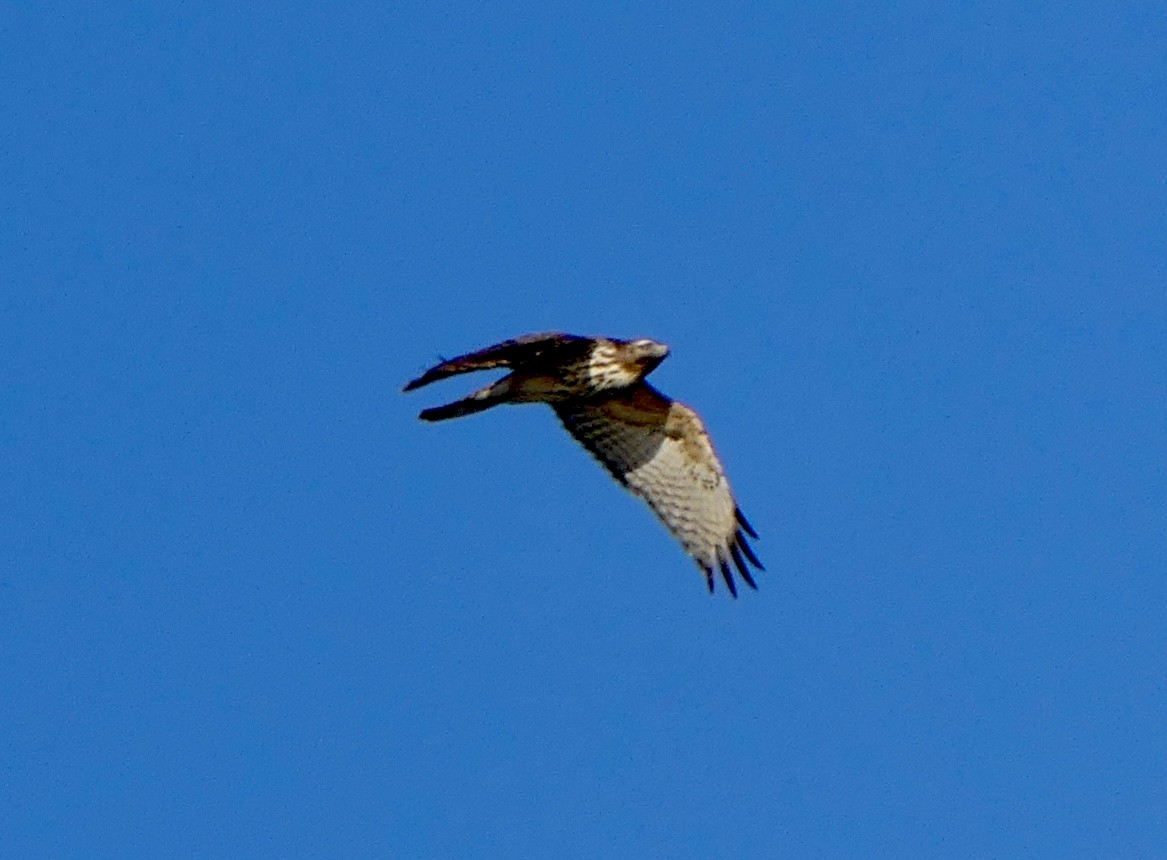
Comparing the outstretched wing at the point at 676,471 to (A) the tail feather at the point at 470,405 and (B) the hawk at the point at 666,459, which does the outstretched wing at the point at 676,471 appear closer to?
(B) the hawk at the point at 666,459

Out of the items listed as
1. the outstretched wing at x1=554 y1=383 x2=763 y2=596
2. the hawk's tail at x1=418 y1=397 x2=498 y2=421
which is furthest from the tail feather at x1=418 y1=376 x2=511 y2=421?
the outstretched wing at x1=554 y1=383 x2=763 y2=596

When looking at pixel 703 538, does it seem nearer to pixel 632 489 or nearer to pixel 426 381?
pixel 632 489

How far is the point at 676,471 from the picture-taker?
43.4 feet

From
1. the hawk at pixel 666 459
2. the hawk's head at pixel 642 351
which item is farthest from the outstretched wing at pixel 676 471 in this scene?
the hawk's head at pixel 642 351

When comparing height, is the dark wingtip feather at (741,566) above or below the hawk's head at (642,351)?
below

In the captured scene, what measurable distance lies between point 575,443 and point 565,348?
Answer: 3.82 feet

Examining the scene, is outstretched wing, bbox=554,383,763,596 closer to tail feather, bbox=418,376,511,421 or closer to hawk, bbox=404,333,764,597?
hawk, bbox=404,333,764,597

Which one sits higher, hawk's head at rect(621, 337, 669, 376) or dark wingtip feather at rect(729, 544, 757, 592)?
hawk's head at rect(621, 337, 669, 376)

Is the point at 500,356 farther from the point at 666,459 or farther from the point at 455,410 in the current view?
the point at 666,459

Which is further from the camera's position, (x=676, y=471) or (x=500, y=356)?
(x=676, y=471)

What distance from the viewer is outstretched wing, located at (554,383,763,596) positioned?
13125 millimetres

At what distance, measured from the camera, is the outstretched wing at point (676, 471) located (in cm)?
1312

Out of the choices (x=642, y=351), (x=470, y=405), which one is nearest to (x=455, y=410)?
(x=470, y=405)

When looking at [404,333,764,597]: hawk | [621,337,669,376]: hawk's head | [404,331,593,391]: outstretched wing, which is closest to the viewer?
[404,331,593,391]: outstretched wing
